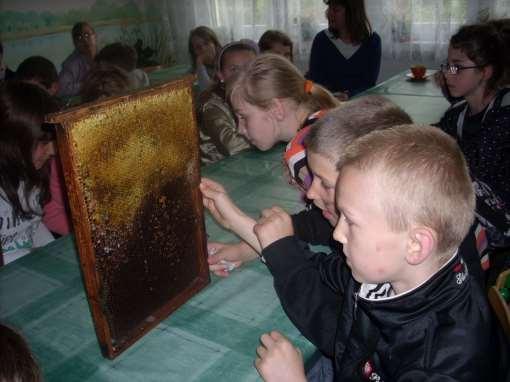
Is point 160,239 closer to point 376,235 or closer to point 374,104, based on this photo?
point 376,235

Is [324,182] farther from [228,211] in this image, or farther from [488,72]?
[488,72]

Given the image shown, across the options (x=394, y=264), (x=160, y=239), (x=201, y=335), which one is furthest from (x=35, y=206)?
(x=394, y=264)

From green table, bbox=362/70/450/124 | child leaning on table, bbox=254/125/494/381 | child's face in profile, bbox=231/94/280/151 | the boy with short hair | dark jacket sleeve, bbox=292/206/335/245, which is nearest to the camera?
child leaning on table, bbox=254/125/494/381

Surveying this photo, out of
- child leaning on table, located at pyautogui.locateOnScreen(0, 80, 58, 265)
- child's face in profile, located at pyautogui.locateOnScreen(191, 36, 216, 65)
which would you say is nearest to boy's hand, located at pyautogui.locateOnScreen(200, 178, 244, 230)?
child leaning on table, located at pyautogui.locateOnScreen(0, 80, 58, 265)

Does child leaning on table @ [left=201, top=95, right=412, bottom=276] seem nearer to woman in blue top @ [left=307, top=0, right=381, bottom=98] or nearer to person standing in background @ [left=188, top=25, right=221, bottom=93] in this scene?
woman in blue top @ [left=307, top=0, right=381, bottom=98]

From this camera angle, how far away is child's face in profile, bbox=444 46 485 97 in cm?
203

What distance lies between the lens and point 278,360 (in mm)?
861

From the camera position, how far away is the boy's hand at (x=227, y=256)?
120 cm

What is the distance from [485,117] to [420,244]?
4.46 ft

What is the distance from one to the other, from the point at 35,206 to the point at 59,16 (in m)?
3.90

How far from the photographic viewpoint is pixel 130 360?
905 mm

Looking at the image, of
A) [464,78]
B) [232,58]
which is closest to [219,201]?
[464,78]

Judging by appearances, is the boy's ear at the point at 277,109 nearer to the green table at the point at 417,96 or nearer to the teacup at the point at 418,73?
the green table at the point at 417,96

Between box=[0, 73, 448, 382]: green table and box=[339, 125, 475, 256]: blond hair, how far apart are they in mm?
373
